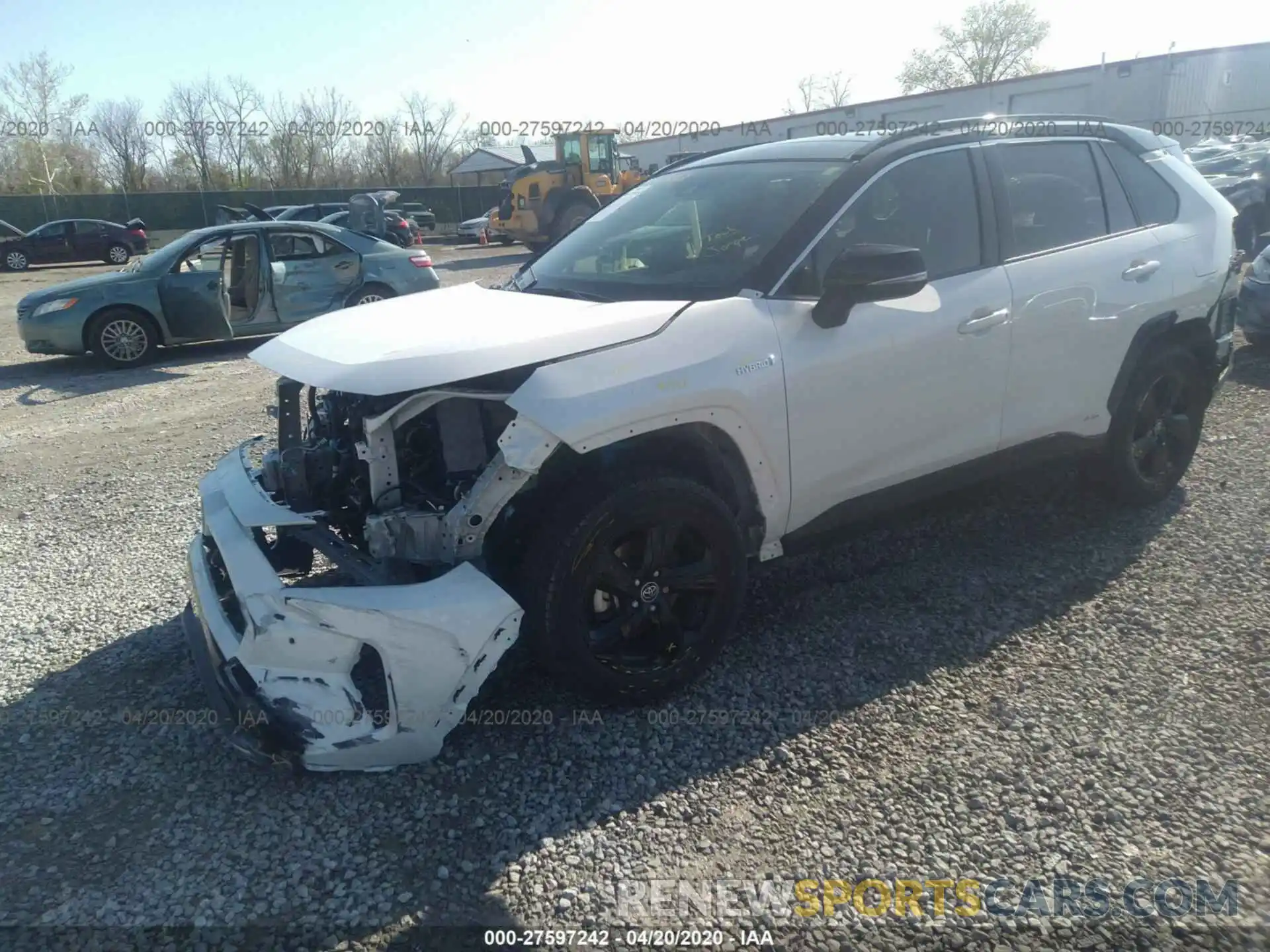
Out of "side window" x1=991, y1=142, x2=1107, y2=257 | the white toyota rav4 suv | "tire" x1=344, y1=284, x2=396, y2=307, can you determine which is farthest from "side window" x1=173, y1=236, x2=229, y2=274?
"side window" x1=991, y1=142, x2=1107, y2=257

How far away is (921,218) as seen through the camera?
3689 mm

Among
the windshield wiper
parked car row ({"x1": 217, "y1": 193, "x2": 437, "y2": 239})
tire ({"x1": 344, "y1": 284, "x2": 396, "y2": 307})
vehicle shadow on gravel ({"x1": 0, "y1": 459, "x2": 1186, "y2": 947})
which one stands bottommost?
vehicle shadow on gravel ({"x1": 0, "y1": 459, "x2": 1186, "y2": 947})

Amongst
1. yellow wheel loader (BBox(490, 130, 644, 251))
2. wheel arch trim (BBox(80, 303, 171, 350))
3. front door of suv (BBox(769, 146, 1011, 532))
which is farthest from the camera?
yellow wheel loader (BBox(490, 130, 644, 251))

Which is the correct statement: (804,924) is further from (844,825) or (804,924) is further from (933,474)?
(933,474)

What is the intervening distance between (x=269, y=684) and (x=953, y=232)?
3062 millimetres

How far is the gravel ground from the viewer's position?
7.88 ft

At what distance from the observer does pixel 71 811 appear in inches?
109

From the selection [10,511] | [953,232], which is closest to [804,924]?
[953,232]

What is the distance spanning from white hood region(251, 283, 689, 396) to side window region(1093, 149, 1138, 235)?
2.41 metres

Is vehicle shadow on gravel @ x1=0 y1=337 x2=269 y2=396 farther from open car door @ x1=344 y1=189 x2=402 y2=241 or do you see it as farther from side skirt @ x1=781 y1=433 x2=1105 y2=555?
side skirt @ x1=781 y1=433 x2=1105 y2=555

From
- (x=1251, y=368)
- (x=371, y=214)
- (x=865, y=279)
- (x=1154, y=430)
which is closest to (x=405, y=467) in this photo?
(x=865, y=279)

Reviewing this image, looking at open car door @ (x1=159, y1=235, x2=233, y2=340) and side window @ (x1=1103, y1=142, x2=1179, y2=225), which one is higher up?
side window @ (x1=1103, y1=142, x2=1179, y2=225)

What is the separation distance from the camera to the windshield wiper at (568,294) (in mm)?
3445

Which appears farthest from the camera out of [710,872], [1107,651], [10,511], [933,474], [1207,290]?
[10,511]
